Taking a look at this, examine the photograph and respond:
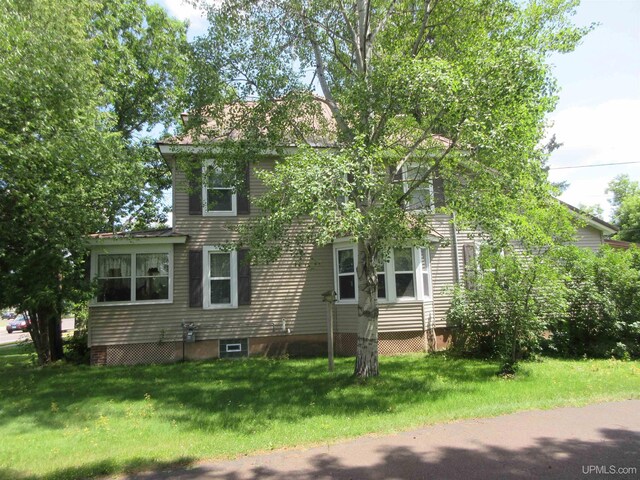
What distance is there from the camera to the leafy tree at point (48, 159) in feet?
29.8

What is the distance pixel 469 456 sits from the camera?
4953 mm

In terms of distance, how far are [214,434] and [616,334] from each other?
35.5ft

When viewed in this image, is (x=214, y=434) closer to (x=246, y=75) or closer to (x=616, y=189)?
(x=246, y=75)

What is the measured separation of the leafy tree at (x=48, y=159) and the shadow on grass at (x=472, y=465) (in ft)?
24.9

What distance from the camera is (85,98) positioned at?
1052 centimetres

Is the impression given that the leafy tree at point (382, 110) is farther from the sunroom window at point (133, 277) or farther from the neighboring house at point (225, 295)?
the sunroom window at point (133, 277)

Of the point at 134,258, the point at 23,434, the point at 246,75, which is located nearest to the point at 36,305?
the point at 134,258

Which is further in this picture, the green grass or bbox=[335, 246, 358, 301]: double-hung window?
bbox=[335, 246, 358, 301]: double-hung window

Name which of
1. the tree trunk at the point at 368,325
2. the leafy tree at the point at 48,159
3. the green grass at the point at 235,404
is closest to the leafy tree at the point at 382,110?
the tree trunk at the point at 368,325

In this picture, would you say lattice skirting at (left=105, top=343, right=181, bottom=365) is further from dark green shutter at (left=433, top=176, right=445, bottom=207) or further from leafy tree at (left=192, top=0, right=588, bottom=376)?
dark green shutter at (left=433, top=176, right=445, bottom=207)

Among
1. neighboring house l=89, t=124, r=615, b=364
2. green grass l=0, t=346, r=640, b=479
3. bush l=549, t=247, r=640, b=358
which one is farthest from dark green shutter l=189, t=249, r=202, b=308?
bush l=549, t=247, r=640, b=358

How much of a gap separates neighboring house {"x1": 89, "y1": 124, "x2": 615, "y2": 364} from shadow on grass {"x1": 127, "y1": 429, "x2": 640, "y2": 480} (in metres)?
7.78

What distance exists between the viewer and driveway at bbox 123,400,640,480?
4.52m

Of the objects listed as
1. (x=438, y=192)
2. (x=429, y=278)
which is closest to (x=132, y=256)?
(x=429, y=278)
